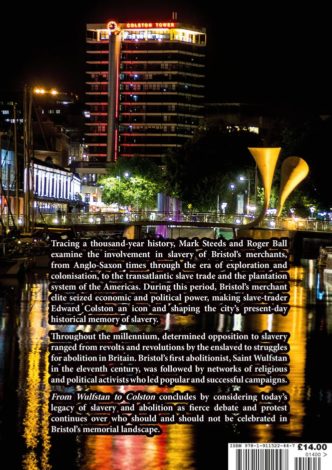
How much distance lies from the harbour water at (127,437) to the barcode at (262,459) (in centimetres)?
427

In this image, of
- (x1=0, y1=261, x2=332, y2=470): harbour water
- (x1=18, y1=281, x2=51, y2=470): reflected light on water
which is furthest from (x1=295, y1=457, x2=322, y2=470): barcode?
(x1=18, y1=281, x2=51, y2=470): reflected light on water

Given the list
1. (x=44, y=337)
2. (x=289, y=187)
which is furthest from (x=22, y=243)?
(x=44, y=337)

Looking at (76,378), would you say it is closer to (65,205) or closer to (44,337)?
(44,337)

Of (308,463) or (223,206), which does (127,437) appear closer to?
(308,463)

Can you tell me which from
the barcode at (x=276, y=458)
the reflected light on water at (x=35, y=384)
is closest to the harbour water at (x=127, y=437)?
the reflected light on water at (x=35, y=384)

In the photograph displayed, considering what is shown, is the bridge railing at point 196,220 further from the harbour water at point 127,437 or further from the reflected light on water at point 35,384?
the harbour water at point 127,437

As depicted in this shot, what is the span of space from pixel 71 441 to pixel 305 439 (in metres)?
4.98

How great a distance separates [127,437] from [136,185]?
12951 centimetres

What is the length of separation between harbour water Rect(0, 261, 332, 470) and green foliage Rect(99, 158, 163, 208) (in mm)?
107649

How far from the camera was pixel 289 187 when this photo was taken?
275 feet

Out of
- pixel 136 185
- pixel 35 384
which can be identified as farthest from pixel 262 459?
pixel 136 185

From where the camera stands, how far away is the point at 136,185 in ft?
490

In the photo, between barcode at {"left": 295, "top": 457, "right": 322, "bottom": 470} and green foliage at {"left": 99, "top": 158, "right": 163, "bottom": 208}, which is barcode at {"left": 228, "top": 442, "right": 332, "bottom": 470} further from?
green foliage at {"left": 99, "top": 158, "right": 163, "bottom": 208}

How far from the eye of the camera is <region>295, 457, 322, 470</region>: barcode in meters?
15.2
